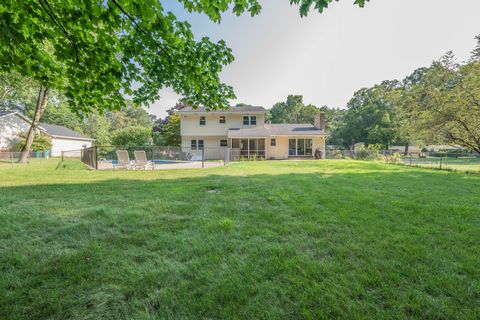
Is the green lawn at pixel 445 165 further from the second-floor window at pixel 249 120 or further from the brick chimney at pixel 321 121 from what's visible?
the second-floor window at pixel 249 120

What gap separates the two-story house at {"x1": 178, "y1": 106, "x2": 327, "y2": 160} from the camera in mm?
23328

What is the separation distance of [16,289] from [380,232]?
187 inches

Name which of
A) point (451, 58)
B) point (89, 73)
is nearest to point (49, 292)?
point (89, 73)

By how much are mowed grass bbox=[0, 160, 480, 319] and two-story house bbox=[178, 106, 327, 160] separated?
1809 cm

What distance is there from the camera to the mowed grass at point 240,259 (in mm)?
2029

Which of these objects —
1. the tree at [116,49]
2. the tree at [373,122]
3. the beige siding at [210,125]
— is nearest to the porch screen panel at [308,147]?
the beige siding at [210,125]

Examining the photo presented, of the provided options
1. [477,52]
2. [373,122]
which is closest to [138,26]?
[477,52]

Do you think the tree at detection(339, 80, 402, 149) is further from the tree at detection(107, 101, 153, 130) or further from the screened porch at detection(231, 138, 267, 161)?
the tree at detection(107, 101, 153, 130)

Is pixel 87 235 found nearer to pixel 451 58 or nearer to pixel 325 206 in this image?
pixel 325 206

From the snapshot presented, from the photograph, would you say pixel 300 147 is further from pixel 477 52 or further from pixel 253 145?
pixel 477 52

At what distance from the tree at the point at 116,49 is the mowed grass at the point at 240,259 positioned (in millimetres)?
2605

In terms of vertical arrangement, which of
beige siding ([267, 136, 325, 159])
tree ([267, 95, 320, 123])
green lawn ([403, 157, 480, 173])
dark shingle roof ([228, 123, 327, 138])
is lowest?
green lawn ([403, 157, 480, 173])

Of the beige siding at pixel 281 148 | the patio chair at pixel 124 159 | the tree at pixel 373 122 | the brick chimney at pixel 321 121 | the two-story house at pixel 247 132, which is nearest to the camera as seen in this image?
the patio chair at pixel 124 159

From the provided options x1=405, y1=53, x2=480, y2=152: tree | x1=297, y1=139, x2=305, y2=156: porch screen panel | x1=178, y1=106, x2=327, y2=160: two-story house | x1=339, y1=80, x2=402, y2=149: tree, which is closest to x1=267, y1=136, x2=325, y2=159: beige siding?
x1=178, y1=106, x2=327, y2=160: two-story house
